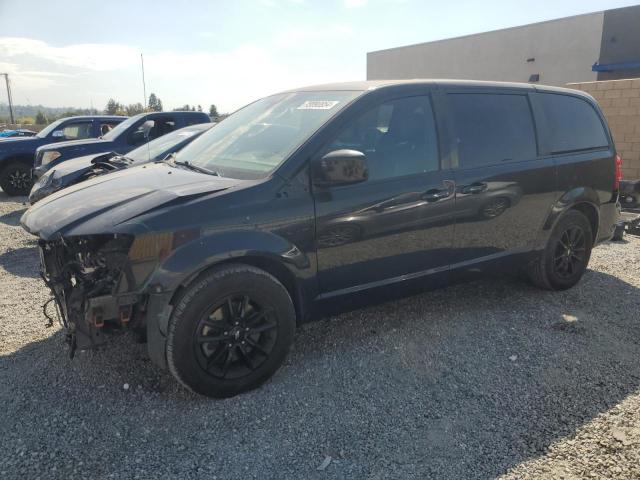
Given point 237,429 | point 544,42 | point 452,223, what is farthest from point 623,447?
point 544,42

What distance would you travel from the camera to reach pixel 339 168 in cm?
306

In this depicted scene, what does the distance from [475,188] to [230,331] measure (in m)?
2.14

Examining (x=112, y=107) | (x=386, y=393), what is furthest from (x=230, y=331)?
(x=112, y=107)

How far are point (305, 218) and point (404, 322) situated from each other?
1.48m

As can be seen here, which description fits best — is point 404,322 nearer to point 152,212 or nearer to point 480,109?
point 480,109

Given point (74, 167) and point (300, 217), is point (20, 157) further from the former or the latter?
point (300, 217)

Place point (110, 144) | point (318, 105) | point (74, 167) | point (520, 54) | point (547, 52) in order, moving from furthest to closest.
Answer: point (520, 54)
point (547, 52)
point (110, 144)
point (74, 167)
point (318, 105)

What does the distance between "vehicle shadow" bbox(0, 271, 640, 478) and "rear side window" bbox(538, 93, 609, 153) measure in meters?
1.56

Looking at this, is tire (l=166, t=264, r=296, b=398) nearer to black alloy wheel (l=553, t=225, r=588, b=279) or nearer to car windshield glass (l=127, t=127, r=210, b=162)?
black alloy wheel (l=553, t=225, r=588, b=279)

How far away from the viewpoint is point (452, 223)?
378 centimetres

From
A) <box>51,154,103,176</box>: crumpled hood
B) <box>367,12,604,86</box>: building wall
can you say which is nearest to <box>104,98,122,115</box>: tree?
<box>367,12,604,86</box>: building wall

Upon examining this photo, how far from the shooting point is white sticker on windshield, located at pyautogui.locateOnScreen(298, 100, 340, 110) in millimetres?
3492

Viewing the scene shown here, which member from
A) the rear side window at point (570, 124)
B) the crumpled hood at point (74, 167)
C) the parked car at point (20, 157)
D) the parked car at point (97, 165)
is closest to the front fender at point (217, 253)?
the rear side window at point (570, 124)

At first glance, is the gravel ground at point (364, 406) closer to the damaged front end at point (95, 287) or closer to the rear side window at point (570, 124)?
the damaged front end at point (95, 287)
